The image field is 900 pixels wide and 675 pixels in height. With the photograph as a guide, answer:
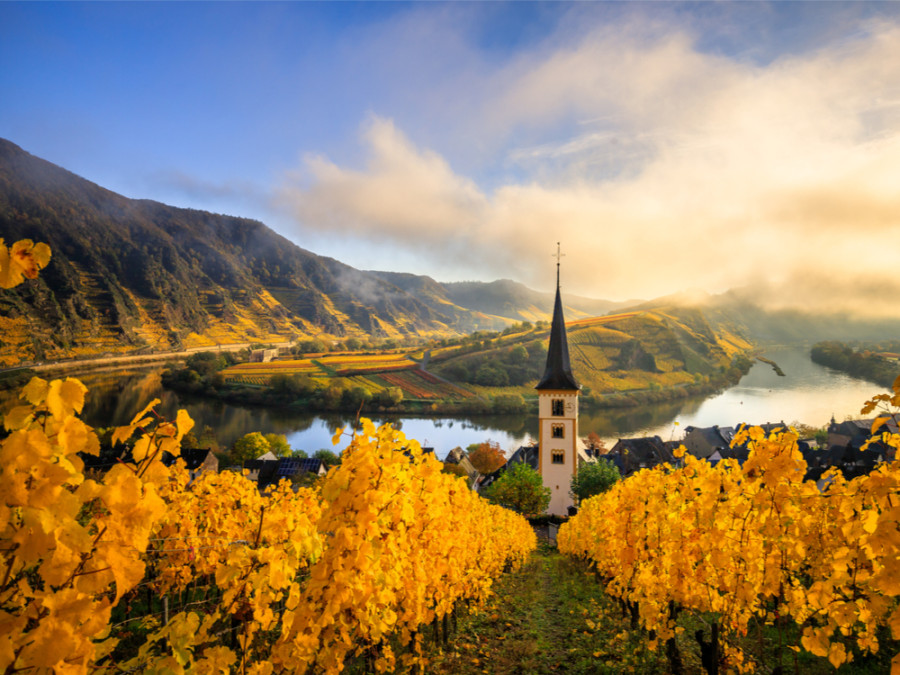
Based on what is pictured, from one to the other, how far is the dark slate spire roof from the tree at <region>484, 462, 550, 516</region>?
7949 millimetres

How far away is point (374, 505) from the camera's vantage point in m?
3.16

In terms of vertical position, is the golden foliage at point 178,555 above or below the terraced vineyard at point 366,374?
above

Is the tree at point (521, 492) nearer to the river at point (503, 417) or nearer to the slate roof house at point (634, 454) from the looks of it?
the slate roof house at point (634, 454)

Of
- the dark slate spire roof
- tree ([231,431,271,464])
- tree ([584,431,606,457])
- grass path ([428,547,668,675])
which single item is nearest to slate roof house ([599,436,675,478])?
tree ([584,431,606,457])

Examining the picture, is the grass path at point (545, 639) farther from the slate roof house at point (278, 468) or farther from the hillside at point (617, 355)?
the hillside at point (617, 355)

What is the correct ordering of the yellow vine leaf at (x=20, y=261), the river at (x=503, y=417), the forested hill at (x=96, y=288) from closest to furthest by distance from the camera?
the yellow vine leaf at (x=20, y=261) < the river at (x=503, y=417) < the forested hill at (x=96, y=288)

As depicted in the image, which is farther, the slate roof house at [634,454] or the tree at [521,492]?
the slate roof house at [634,454]

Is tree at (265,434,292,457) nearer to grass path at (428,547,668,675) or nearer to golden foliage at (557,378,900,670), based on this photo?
grass path at (428,547,668,675)

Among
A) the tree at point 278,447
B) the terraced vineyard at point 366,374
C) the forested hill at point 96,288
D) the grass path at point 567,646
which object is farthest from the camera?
the forested hill at point 96,288

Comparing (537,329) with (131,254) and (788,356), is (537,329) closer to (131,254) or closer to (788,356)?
(788,356)

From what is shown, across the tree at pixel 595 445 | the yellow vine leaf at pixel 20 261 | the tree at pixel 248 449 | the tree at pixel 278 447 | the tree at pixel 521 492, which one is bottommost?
the tree at pixel 595 445

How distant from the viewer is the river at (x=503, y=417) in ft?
219

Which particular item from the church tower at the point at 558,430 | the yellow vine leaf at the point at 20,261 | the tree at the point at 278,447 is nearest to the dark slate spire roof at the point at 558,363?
the church tower at the point at 558,430

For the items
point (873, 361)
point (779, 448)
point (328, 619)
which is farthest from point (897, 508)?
point (873, 361)
